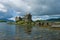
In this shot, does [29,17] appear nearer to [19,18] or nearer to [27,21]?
[27,21]

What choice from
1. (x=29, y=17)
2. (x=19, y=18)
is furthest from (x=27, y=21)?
(x=19, y=18)

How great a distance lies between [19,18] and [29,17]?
20372mm

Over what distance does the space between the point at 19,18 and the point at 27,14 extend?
19.0 metres

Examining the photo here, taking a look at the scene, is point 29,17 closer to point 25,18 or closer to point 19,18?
point 25,18

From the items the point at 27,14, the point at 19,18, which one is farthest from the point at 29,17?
the point at 19,18

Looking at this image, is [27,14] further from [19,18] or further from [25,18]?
[19,18]

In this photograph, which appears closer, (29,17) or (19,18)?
(29,17)

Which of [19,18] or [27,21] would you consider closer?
[27,21]

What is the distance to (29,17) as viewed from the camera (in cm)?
16288

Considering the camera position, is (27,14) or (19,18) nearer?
(27,14)

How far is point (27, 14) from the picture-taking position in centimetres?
16375

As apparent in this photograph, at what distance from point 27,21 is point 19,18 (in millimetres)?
26271

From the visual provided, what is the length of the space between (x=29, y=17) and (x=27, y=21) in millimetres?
8588

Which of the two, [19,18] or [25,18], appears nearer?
[25,18]
